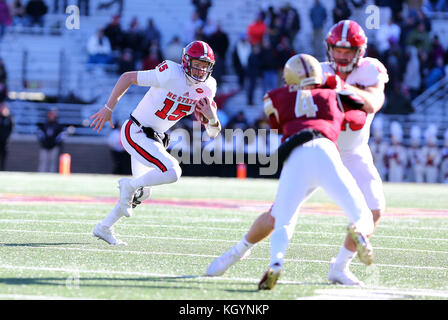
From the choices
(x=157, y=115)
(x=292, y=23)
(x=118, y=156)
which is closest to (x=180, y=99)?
(x=157, y=115)

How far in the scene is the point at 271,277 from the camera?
15.7ft

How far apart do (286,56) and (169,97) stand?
46.0 ft

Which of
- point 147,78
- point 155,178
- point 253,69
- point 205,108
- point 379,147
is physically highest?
point 147,78

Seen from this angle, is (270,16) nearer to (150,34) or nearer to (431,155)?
(150,34)

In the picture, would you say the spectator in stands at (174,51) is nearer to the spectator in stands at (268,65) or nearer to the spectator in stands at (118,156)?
the spectator in stands at (268,65)

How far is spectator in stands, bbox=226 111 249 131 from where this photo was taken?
794 inches

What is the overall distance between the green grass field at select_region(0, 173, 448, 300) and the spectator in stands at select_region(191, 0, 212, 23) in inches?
423

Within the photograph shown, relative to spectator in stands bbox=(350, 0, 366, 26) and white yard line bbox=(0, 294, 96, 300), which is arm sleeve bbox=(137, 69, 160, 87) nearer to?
white yard line bbox=(0, 294, 96, 300)

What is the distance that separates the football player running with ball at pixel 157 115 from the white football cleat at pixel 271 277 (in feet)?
7.66

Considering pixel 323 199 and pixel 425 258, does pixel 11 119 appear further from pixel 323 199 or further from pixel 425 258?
pixel 425 258

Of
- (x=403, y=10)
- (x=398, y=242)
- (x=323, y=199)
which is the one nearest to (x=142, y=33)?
(x=403, y=10)

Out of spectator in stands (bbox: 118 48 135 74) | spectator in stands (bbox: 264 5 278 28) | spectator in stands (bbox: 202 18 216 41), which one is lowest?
spectator in stands (bbox: 118 48 135 74)

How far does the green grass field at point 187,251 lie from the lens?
4893 mm

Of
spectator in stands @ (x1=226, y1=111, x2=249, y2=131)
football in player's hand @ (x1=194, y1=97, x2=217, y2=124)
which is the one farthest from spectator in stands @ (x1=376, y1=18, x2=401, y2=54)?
football in player's hand @ (x1=194, y1=97, x2=217, y2=124)
